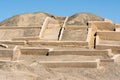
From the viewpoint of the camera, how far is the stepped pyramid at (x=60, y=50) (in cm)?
1912

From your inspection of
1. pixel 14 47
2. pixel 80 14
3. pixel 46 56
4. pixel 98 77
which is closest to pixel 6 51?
pixel 14 47

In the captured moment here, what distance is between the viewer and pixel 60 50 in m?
23.2

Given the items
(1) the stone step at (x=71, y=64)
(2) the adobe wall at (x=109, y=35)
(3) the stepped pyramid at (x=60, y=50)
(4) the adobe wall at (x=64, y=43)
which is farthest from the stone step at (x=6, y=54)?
(2) the adobe wall at (x=109, y=35)

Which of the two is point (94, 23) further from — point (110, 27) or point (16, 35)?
point (16, 35)

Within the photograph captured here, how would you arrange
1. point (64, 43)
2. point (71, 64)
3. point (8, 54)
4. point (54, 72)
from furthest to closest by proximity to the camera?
point (64, 43) < point (8, 54) < point (71, 64) < point (54, 72)

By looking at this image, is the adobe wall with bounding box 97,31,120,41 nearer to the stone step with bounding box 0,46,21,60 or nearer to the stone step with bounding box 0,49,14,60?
the stone step with bounding box 0,46,21,60

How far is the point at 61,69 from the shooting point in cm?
2033

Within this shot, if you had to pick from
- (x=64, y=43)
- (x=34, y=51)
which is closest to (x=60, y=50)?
(x=34, y=51)

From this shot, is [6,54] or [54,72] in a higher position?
[6,54]

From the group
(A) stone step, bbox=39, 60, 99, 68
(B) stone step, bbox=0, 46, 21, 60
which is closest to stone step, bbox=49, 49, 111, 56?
(A) stone step, bbox=39, 60, 99, 68

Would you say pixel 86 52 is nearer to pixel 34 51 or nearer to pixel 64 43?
pixel 64 43

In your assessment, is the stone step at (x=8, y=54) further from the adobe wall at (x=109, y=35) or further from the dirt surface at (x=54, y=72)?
the adobe wall at (x=109, y=35)

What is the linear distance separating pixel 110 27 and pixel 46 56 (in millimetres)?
6721

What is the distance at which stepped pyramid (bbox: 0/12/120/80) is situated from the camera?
19125 millimetres
